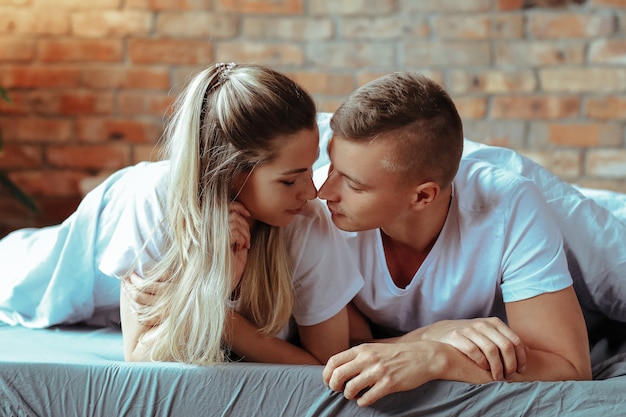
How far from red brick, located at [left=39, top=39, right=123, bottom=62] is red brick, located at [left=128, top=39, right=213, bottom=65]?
0.06 metres

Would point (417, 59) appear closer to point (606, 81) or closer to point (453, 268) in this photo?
point (606, 81)

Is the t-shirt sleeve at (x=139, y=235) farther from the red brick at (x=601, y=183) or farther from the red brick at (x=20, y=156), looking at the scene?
the red brick at (x=601, y=183)

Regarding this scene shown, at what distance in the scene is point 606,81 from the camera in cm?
262

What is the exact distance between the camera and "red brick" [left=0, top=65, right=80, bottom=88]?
2.67m

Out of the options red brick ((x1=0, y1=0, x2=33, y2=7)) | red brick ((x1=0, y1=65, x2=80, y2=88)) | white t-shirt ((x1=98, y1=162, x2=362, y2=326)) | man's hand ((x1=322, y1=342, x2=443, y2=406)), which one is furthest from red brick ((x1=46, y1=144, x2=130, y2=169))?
man's hand ((x1=322, y1=342, x2=443, y2=406))

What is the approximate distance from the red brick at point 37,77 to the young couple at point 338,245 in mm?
1304

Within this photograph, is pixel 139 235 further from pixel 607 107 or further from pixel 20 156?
pixel 607 107

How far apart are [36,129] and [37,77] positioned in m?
0.18

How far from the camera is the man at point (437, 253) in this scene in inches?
50.1

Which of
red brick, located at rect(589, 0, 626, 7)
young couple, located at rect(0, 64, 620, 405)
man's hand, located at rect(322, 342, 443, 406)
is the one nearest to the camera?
man's hand, located at rect(322, 342, 443, 406)

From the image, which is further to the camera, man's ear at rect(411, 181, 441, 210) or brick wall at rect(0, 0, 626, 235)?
brick wall at rect(0, 0, 626, 235)

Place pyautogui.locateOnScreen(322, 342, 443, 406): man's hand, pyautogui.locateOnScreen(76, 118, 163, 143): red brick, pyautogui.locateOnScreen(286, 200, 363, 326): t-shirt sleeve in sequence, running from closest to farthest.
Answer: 1. pyautogui.locateOnScreen(322, 342, 443, 406): man's hand
2. pyautogui.locateOnScreen(286, 200, 363, 326): t-shirt sleeve
3. pyautogui.locateOnScreen(76, 118, 163, 143): red brick

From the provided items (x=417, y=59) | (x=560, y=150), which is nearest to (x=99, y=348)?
(x=417, y=59)

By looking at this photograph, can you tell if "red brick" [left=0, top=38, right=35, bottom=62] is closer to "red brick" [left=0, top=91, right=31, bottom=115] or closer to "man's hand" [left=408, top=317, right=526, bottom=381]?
"red brick" [left=0, top=91, right=31, bottom=115]
